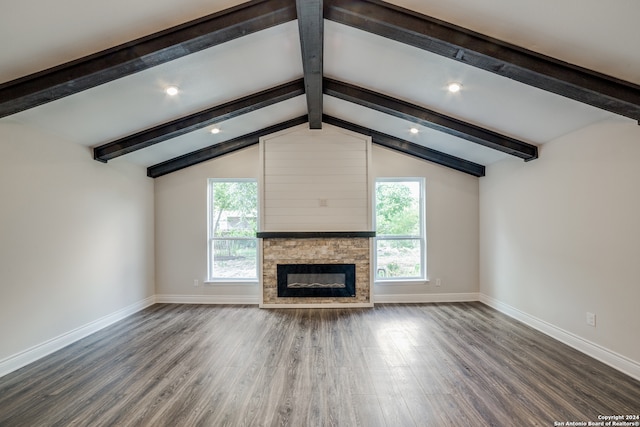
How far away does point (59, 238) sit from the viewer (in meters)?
3.44

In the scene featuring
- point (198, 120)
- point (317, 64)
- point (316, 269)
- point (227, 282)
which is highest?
point (317, 64)

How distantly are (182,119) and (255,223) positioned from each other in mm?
2203

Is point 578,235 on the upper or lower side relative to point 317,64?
lower

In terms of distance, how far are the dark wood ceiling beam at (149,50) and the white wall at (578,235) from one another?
11.0 feet

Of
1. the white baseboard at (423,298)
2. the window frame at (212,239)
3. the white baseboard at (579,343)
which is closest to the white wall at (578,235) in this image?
the white baseboard at (579,343)

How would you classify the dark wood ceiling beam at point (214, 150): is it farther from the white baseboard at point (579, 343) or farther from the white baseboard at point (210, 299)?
the white baseboard at point (579, 343)

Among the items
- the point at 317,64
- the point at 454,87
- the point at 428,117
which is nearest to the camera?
the point at 317,64

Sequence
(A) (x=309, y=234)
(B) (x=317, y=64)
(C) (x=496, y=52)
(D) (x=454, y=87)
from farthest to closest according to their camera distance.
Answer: (A) (x=309, y=234) → (D) (x=454, y=87) → (B) (x=317, y=64) → (C) (x=496, y=52)

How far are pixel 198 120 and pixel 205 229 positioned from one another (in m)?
2.14

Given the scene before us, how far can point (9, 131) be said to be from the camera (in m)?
2.92

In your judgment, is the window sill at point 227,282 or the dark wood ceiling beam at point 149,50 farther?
the window sill at point 227,282

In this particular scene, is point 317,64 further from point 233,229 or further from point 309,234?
point 233,229

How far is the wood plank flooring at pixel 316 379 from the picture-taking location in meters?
2.21

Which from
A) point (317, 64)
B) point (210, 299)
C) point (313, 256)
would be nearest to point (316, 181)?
point (313, 256)
